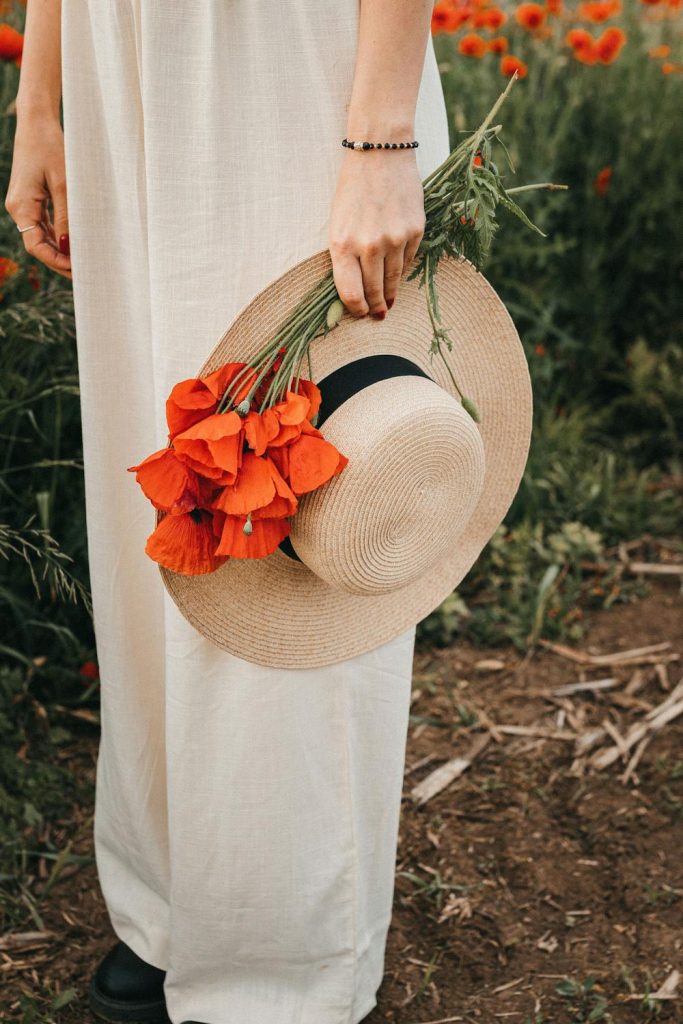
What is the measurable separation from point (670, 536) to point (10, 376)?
200 centimetres

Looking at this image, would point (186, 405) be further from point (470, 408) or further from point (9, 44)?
point (9, 44)

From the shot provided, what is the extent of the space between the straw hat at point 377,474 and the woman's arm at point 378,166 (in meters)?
0.05

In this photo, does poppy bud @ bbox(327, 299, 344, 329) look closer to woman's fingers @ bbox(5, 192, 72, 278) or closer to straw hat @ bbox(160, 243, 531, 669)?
straw hat @ bbox(160, 243, 531, 669)

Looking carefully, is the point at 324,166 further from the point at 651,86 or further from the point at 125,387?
the point at 651,86

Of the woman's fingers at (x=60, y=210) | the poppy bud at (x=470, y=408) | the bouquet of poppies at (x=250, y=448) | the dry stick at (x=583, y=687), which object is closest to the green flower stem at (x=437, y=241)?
the bouquet of poppies at (x=250, y=448)

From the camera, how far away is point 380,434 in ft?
3.70

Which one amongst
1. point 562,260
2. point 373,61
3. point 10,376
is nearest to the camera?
point 373,61

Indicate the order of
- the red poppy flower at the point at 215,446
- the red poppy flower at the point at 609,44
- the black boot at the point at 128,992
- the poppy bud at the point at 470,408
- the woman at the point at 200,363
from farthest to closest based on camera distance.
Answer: the red poppy flower at the point at 609,44 → the black boot at the point at 128,992 → the poppy bud at the point at 470,408 → the woman at the point at 200,363 → the red poppy flower at the point at 215,446

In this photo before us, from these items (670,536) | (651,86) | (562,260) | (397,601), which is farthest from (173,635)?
(651,86)

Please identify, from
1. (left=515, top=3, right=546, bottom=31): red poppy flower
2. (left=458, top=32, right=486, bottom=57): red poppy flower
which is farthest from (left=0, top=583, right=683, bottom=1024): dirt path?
(left=515, top=3, right=546, bottom=31): red poppy flower

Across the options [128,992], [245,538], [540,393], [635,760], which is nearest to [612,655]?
[635,760]

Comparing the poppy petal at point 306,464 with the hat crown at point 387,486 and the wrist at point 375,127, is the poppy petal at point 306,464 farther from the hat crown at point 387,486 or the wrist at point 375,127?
the wrist at point 375,127

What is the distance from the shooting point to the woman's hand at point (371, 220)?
1124mm

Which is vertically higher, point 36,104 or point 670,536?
point 36,104
